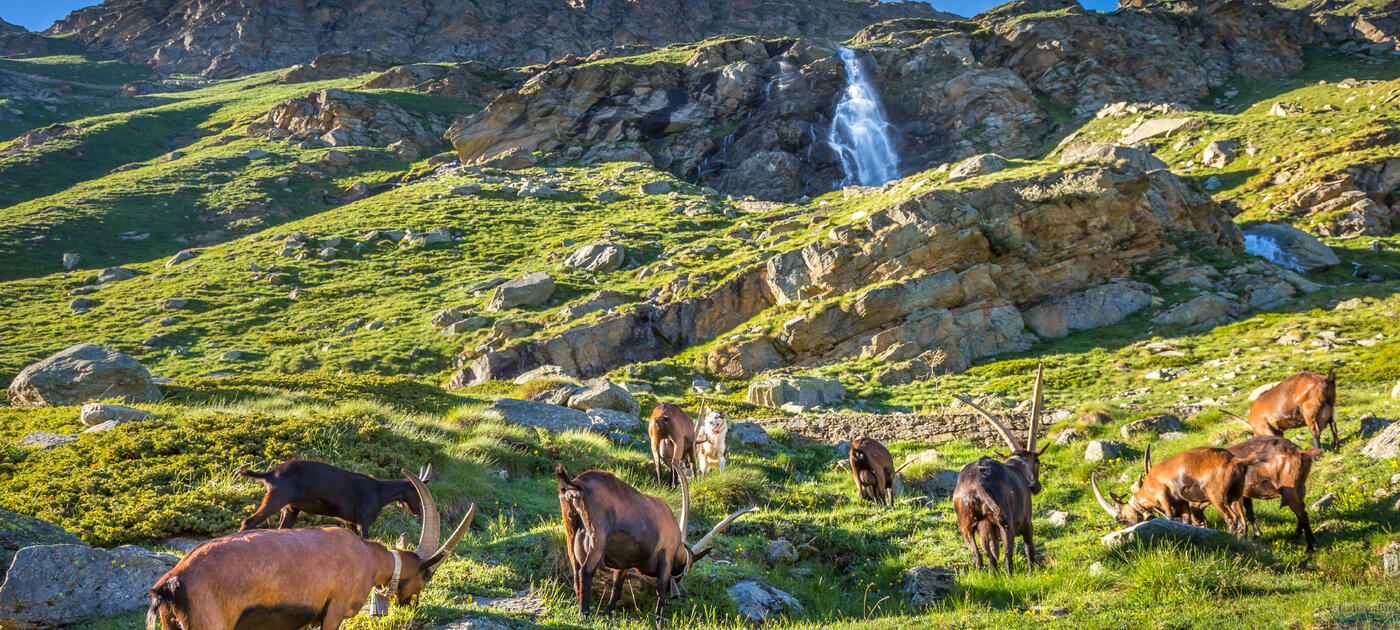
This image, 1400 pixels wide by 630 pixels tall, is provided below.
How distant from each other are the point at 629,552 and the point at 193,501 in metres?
6.05

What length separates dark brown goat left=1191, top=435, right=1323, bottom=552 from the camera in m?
7.82

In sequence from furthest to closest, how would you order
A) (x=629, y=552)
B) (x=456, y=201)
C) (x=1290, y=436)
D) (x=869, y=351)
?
(x=456, y=201) → (x=869, y=351) → (x=1290, y=436) → (x=629, y=552)

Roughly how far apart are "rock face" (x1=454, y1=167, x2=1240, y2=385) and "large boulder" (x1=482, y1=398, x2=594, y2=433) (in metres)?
17.5

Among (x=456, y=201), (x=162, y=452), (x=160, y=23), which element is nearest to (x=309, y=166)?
(x=456, y=201)

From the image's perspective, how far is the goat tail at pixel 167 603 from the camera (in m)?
4.00

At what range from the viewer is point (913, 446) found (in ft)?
58.7

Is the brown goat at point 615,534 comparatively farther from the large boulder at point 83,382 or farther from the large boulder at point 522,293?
the large boulder at point 522,293

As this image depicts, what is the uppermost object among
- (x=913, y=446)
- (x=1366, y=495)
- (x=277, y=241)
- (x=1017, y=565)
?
(x=277, y=241)

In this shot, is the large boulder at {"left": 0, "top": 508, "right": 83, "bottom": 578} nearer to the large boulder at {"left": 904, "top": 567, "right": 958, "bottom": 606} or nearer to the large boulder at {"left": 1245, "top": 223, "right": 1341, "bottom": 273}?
the large boulder at {"left": 904, "top": 567, "right": 958, "bottom": 606}

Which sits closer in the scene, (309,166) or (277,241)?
(277,241)

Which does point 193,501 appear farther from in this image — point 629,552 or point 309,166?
point 309,166

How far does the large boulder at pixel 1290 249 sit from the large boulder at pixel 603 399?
4117 centimetres

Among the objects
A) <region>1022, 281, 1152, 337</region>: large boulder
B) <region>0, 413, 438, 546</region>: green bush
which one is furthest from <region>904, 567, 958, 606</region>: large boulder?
<region>1022, 281, 1152, 337</region>: large boulder

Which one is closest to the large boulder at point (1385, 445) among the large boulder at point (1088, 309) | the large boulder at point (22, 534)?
the large boulder at point (22, 534)
